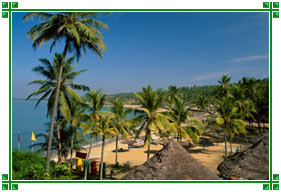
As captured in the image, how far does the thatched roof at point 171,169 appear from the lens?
7113 millimetres

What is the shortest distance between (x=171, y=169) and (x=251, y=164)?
21.9 feet

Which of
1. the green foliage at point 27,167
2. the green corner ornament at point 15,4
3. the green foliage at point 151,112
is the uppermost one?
the green corner ornament at point 15,4

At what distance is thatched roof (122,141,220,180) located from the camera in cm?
711

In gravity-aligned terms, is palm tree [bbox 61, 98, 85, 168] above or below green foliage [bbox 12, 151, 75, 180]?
above

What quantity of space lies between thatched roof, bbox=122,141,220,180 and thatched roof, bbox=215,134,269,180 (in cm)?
528

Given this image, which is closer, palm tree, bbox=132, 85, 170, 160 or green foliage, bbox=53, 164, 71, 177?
green foliage, bbox=53, 164, 71, 177

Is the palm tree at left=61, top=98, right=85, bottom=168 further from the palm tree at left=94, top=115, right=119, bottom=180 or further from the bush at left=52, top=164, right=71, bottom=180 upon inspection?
the bush at left=52, top=164, right=71, bottom=180

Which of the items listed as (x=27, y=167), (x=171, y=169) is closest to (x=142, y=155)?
(x=27, y=167)

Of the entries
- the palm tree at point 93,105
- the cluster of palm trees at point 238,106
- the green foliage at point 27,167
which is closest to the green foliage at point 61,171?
the green foliage at point 27,167

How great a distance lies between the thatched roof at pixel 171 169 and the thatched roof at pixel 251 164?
5283 millimetres

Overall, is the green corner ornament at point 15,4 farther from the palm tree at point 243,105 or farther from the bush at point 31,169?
the palm tree at point 243,105

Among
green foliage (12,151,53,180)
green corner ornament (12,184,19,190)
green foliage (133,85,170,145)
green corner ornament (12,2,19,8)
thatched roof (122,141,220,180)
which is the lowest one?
green foliage (12,151,53,180)

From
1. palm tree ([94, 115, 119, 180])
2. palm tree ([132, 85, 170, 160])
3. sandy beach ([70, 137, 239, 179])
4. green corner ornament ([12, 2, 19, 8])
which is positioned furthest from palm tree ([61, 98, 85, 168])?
green corner ornament ([12, 2, 19, 8])

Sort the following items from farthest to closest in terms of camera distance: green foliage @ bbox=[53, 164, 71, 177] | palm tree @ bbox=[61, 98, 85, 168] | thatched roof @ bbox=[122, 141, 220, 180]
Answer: palm tree @ bbox=[61, 98, 85, 168] < green foliage @ bbox=[53, 164, 71, 177] < thatched roof @ bbox=[122, 141, 220, 180]
